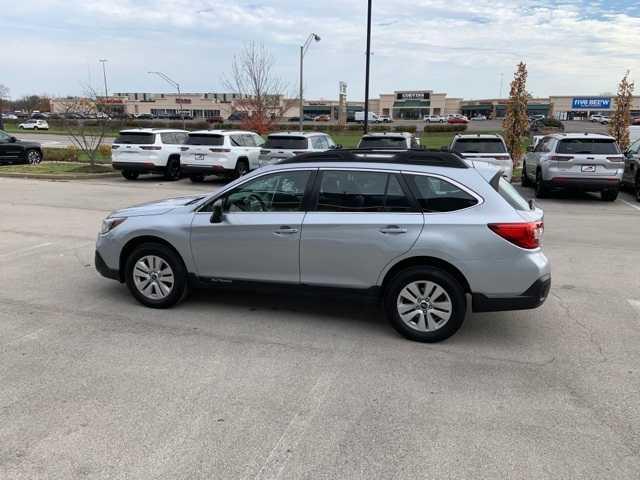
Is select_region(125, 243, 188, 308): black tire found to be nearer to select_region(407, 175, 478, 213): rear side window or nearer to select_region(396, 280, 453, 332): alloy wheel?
select_region(396, 280, 453, 332): alloy wheel

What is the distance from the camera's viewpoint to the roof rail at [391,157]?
493 centimetres

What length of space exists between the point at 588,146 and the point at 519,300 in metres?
10.6

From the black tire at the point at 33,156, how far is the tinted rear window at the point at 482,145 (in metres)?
17.8

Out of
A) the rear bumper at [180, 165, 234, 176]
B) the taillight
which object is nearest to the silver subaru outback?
the taillight

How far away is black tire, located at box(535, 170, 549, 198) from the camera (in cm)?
1436

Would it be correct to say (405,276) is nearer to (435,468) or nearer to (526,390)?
(526,390)

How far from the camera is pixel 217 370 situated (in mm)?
4195

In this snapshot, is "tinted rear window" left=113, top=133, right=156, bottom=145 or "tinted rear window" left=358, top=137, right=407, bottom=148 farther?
"tinted rear window" left=113, top=133, right=156, bottom=145

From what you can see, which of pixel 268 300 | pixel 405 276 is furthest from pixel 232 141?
pixel 405 276

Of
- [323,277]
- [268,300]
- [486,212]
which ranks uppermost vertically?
[486,212]

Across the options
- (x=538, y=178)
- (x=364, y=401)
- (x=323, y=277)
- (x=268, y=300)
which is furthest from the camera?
(x=538, y=178)

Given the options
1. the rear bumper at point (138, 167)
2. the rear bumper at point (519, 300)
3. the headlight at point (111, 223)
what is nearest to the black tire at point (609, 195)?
the rear bumper at point (519, 300)

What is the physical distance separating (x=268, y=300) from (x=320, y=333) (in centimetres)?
108

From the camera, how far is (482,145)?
14.0 meters
